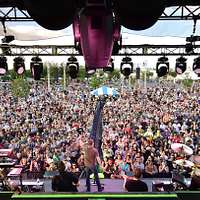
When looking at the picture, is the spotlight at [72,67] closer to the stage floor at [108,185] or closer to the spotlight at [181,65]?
the spotlight at [181,65]

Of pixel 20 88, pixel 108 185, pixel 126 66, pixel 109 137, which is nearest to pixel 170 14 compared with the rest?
pixel 126 66

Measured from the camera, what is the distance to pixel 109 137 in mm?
14039

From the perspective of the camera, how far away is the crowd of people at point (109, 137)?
31.4ft

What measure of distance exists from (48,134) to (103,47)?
13.9 m

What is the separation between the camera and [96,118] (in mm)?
15250

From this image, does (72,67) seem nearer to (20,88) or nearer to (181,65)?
(181,65)

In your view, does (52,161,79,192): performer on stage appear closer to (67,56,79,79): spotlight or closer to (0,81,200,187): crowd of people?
(0,81,200,187): crowd of people

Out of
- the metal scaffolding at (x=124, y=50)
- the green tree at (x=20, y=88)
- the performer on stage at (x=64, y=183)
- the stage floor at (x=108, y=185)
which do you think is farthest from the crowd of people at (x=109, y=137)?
the green tree at (x=20, y=88)

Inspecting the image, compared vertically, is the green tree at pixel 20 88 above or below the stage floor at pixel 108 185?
above

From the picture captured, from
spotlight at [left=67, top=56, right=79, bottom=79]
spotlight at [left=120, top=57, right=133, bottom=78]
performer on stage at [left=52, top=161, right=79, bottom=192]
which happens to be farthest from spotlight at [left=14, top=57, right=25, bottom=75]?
performer on stage at [left=52, top=161, right=79, bottom=192]

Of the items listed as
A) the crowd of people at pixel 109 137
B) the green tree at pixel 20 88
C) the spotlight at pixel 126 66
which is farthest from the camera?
the green tree at pixel 20 88

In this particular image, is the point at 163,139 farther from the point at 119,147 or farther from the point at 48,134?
the point at 48,134

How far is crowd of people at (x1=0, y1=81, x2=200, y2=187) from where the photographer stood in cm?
959

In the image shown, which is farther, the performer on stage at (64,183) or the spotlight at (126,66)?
the spotlight at (126,66)
